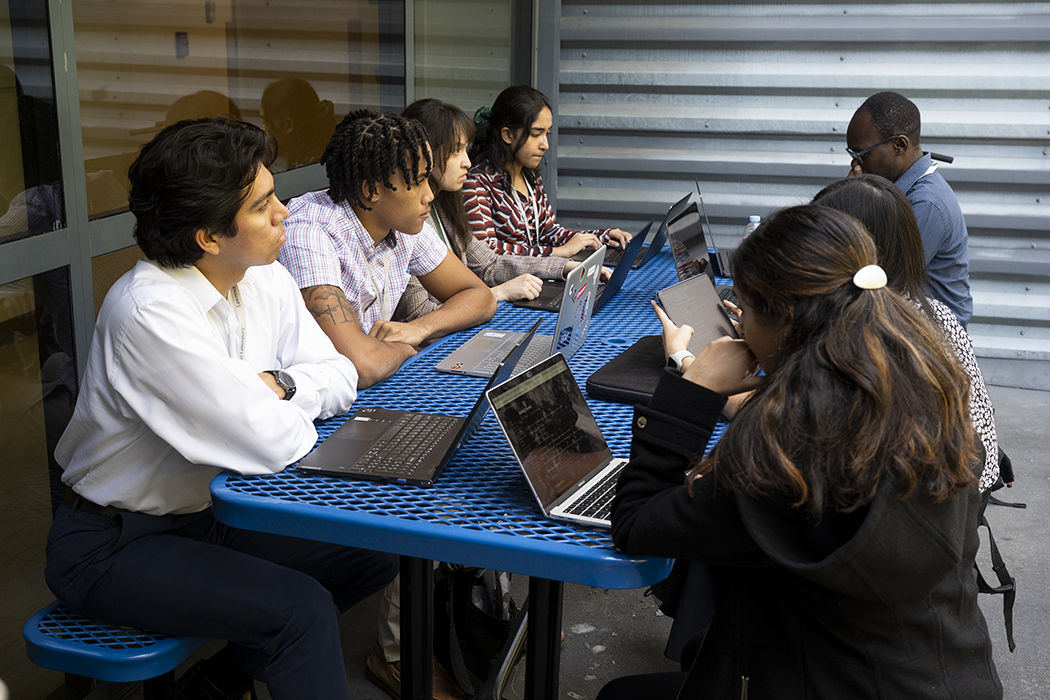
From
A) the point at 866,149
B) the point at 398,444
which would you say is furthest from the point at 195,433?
the point at 866,149

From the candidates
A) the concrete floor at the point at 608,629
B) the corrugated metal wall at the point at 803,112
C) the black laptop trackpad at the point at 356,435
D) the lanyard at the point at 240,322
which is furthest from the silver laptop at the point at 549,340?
the corrugated metal wall at the point at 803,112

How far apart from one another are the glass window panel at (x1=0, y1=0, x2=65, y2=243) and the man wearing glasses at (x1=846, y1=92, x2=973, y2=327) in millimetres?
2476

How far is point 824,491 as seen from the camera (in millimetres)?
1199

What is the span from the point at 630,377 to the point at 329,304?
0.79 meters

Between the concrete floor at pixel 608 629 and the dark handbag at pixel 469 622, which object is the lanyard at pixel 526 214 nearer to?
the concrete floor at pixel 608 629

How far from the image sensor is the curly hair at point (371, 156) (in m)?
2.54

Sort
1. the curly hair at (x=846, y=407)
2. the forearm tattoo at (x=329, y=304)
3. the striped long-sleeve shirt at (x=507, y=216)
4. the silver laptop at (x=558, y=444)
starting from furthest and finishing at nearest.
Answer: the striped long-sleeve shirt at (x=507, y=216)
the forearm tattoo at (x=329, y=304)
the silver laptop at (x=558, y=444)
the curly hair at (x=846, y=407)

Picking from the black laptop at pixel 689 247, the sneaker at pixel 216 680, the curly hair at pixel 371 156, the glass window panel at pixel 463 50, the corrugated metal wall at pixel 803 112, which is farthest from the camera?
the corrugated metal wall at pixel 803 112

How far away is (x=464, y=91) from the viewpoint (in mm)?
4684

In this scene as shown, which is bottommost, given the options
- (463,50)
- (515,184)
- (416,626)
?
A: (416,626)

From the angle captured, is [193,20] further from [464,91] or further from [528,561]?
[464,91]

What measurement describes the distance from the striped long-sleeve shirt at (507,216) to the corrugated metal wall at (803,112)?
1.46 metres

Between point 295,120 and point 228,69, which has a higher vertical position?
point 228,69

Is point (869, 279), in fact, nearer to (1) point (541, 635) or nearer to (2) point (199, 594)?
(1) point (541, 635)
